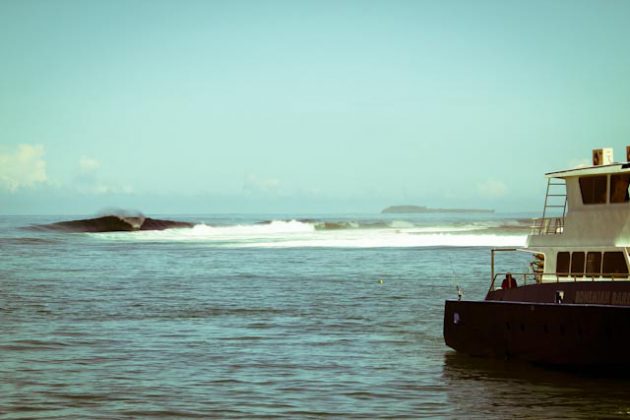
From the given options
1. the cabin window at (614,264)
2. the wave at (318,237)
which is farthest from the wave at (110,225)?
the cabin window at (614,264)

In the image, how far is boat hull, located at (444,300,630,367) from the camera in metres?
20.2

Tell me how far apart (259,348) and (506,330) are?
264 inches

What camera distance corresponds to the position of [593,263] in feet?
75.6

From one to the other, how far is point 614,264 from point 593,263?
58 cm

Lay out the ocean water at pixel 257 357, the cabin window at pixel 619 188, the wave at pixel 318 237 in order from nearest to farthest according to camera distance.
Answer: the ocean water at pixel 257 357
the cabin window at pixel 619 188
the wave at pixel 318 237

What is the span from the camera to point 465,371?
2272 centimetres

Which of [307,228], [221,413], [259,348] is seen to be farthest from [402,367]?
[307,228]

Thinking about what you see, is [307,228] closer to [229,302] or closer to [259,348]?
[229,302]

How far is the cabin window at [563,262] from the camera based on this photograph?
77.8 ft

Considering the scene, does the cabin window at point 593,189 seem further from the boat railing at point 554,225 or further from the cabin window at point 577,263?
the cabin window at point 577,263

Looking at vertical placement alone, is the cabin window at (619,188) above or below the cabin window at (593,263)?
above

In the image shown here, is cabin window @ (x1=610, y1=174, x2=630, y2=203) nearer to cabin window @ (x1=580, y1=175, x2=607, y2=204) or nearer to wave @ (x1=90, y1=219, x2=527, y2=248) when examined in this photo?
cabin window @ (x1=580, y1=175, x2=607, y2=204)

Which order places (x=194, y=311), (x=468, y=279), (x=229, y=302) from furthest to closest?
(x=468, y=279), (x=229, y=302), (x=194, y=311)

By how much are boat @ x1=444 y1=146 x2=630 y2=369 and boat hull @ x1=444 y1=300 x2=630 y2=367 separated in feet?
0.07
